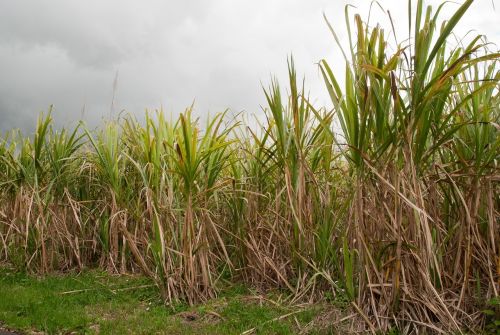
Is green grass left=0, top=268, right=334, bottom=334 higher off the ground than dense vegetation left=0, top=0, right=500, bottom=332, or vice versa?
dense vegetation left=0, top=0, right=500, bottom=332

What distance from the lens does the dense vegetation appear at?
283 centimetres

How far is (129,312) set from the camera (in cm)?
388

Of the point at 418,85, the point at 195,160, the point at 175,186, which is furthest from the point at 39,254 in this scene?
the point at 418,85

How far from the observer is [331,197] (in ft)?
12.8

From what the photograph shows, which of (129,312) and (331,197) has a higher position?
(331,197)

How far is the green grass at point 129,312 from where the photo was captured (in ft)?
11.1

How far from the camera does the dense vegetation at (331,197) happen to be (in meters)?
2.83

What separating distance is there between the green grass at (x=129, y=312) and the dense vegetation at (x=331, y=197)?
0.68ft

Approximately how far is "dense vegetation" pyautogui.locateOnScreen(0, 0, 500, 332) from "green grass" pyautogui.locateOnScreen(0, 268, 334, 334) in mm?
208

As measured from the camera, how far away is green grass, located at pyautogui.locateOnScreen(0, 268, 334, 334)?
11.1 feet

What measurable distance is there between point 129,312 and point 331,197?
182 centimetres

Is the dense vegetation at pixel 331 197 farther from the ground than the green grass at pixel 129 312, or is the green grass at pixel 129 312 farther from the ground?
the dense vegetation at pixel 331 197

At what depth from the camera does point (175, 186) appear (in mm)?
4289

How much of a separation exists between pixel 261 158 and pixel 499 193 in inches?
71.5
